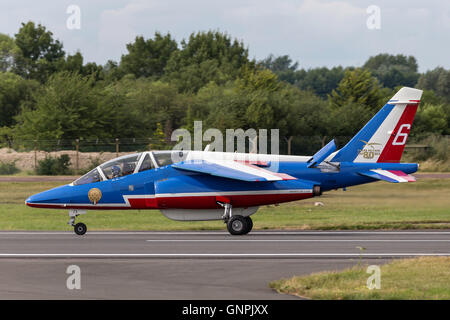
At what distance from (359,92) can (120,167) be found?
46421 millimetres

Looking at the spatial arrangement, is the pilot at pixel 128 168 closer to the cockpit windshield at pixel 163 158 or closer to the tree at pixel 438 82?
the cockpit windshield at pixel 163 158

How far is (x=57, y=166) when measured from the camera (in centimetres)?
4453

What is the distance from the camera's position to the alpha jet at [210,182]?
21128mm

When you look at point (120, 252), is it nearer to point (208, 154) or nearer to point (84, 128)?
point (208, 154)

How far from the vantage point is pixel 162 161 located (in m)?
21.3

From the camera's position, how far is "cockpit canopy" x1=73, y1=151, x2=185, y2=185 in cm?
2138

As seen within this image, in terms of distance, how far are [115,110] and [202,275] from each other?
43.8 m

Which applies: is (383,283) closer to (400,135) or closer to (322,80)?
(400,135)

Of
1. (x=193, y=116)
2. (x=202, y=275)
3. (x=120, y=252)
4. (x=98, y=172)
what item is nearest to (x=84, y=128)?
(x=193, y=116)

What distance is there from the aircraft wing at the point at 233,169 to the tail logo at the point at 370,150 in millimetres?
2630

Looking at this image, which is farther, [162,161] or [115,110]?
[115,110]

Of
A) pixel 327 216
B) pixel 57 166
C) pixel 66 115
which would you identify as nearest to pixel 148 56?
pixel 66 115

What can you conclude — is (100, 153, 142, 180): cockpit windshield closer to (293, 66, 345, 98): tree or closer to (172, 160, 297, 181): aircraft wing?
(172, 160, 297, 181): aircraft wing

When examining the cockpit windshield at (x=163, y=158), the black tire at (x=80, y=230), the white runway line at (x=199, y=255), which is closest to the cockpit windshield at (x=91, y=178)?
the black tire at (x=80, y=230)
